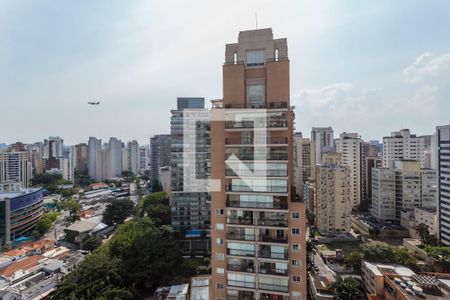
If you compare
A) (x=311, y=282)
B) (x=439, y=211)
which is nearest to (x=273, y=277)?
(x=311, y=282)

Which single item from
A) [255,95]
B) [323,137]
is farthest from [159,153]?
[255,95]

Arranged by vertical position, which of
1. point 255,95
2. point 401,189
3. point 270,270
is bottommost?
point 401,189

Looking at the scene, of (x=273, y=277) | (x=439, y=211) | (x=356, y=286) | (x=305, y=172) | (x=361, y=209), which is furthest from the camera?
(x=305, y=172)

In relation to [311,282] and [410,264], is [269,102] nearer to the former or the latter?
[311,282]

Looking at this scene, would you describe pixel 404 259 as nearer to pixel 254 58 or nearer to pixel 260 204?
pixel 260 204

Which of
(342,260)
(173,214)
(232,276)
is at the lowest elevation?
(342,260)

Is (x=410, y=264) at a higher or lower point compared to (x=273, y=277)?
lower
